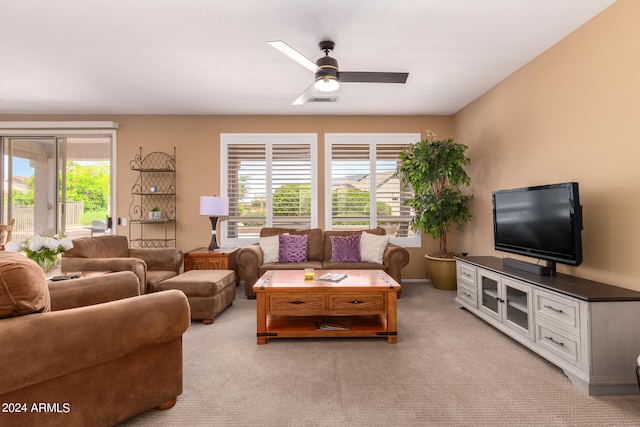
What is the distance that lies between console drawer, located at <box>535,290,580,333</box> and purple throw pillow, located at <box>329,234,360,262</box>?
2.36 m

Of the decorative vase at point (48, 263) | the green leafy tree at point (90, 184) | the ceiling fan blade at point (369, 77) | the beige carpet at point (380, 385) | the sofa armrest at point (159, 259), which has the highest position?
the ceiling fan blade at point (369, 77)

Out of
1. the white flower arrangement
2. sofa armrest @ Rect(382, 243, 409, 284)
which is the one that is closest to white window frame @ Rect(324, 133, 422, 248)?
sofa armrest @ Rect(382, 243, 409, 284)

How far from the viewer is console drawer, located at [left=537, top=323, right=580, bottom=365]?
2.01 meters

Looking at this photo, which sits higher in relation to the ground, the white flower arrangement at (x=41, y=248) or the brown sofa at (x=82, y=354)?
the white flower arrangement at (x=41, y=248)

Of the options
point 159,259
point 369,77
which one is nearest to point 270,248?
point 159,259

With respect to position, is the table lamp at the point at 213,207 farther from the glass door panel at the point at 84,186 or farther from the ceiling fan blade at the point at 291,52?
the ceiling fan blade at the point at 291,52

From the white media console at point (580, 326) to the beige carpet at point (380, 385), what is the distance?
0.34 ft

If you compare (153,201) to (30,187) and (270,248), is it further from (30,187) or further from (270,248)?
(270,248)

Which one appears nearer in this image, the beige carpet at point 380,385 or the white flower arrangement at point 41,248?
the beige carpet at point 380,385

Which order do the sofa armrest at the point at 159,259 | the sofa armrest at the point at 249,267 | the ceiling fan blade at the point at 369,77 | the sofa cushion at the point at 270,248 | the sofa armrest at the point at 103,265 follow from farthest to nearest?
the sofa cushion at the point at 270,248 < the sofa armrest at the point at 249,267 < the sofa armrest at the point at 159,259 < the sofa armrest at the point at 103,265 < the ceiling fan blade at the point at 369,77

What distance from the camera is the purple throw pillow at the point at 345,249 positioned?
14.4 feet

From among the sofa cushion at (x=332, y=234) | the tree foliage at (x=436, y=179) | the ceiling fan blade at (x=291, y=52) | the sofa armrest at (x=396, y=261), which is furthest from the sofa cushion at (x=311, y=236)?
the ceiling fan blade at (x=291, y=52)

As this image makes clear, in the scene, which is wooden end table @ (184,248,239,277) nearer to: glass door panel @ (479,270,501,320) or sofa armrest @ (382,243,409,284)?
sofa armrest @ (382,243,409,284)

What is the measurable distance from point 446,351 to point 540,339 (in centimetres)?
69
